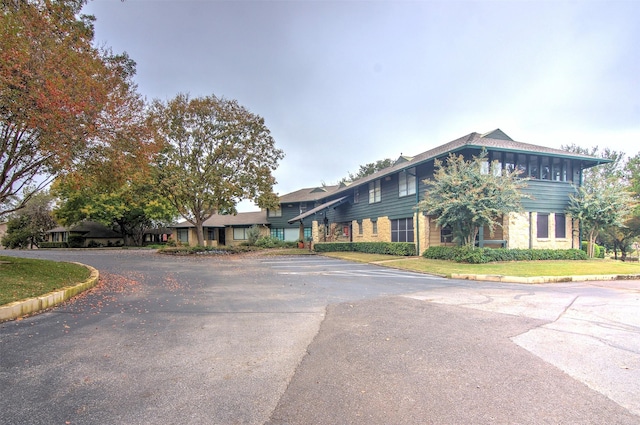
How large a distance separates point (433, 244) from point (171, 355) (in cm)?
1782

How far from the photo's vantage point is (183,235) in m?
47.4

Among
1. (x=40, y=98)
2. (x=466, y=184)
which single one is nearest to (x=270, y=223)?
(x=466, y=184)

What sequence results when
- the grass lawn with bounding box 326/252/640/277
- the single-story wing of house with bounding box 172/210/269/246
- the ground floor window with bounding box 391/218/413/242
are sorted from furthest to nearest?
the single-story wing of house with bounding box 172/210/269/246 < the ground floor window with bounding box 391/218/413/242 < the grass lawn with bounding box 326/252/640/277

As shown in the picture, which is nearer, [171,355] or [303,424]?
[303,424]

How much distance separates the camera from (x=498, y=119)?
2653cm

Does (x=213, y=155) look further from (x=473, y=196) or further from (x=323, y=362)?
(x=323, y=362)

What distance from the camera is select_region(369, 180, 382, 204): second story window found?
26.0 m

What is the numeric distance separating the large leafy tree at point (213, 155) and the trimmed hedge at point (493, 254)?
51.8 feet

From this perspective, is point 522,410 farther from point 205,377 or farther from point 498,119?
point 498,119

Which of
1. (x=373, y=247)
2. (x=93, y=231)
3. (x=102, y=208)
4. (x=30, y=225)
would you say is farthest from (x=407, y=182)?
(x=30, y=225)

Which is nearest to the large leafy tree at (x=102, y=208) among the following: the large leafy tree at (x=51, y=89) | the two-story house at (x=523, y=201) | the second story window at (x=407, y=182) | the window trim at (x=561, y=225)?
the two-story house at (x=523, y=201)

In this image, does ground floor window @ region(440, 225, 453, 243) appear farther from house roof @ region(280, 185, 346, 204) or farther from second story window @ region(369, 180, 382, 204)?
house roof @ region(280, 185, 346, 204)

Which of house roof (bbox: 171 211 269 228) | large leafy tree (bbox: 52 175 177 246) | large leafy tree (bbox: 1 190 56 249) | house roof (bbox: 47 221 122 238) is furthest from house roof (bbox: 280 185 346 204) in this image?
large leafy tree (bbox: 1 190 56 249)

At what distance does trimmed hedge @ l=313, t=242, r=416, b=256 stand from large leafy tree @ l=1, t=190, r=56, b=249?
38604mm
